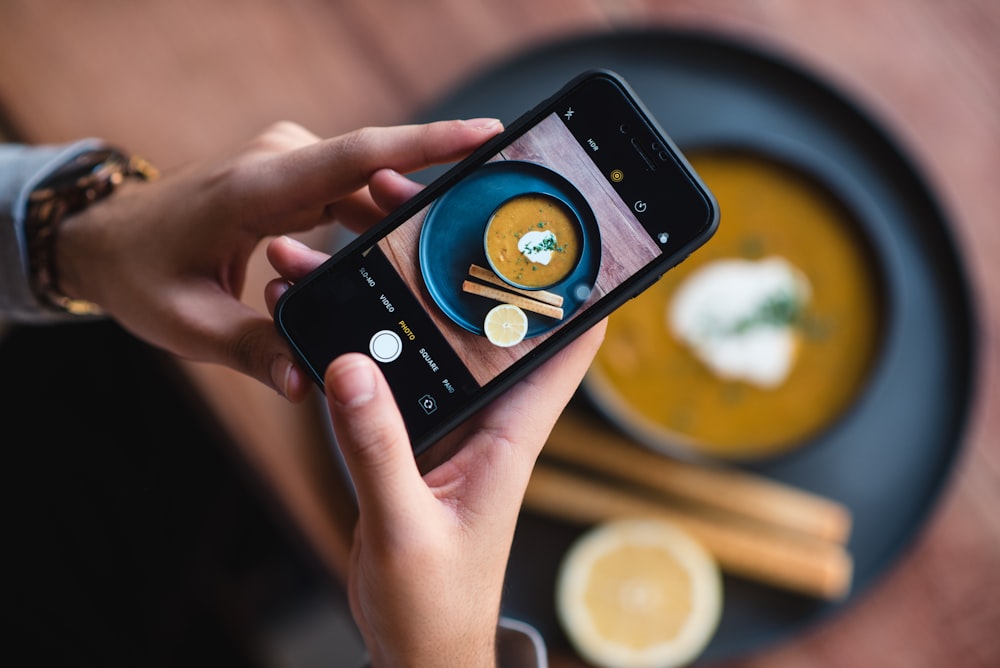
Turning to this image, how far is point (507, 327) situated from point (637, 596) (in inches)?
20.2

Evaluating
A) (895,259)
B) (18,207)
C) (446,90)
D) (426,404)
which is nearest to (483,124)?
(426,404)

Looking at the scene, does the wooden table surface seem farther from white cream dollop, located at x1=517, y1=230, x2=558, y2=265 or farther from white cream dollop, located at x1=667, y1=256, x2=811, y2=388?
white cream dollop, located at x1=517, y1=230, x2=558, y2=265

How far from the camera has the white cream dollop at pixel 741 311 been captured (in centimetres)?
104

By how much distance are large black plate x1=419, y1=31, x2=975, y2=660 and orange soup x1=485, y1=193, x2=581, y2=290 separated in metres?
0.41

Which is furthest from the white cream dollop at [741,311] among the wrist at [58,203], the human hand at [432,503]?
the wrist at [58,203]

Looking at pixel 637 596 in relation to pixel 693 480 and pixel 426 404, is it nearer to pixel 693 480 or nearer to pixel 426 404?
pixel 693 480

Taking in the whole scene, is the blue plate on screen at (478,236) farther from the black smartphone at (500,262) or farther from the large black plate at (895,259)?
the large black plate at (895,259)

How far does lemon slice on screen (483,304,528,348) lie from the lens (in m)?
0.64

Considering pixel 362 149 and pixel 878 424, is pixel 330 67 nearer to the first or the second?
pixel 362 149

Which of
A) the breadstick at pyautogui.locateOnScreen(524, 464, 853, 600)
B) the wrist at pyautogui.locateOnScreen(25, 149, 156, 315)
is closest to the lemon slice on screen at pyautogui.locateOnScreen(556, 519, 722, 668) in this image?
the breadstick at pyautogui.locateOnScreen(524, 464, 853, 600)

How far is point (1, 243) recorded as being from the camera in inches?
32.7

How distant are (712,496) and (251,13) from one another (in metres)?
Answer: 0.85

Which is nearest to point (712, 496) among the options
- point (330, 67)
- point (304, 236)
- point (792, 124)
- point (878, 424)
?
point (878, 424)

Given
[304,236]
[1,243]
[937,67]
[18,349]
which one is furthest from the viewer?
[18,349]
